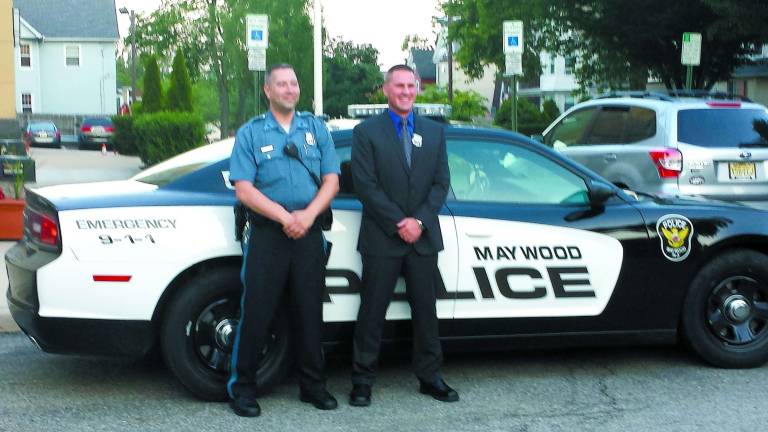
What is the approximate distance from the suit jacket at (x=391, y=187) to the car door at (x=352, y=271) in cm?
16

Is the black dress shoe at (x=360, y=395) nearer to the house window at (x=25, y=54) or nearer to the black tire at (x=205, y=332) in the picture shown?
the black tire at (x=205, y=332)

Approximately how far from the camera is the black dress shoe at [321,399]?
5.77m

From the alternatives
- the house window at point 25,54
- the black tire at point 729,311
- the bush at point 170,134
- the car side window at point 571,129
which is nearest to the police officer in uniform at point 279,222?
the black tire at point 729,311

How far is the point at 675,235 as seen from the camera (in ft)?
20.9

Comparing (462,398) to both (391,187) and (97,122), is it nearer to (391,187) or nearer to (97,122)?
(391,187)

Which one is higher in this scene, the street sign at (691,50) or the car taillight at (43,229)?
the street sign at (691,50)

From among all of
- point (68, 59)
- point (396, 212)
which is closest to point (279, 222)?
point (396, 212)

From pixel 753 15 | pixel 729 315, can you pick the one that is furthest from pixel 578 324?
pixel 753 15

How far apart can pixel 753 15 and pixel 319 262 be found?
672 inches

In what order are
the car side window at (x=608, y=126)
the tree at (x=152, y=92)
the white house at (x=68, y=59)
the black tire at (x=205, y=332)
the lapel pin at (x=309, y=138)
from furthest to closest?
the white house at (x=68, y=59), the tree at (x=152, y=92), the car side window at (x=608, y=126), the black tire at (x=205, y=332), the lapel pin at (x=309, y=138)

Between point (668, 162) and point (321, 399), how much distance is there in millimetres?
5656

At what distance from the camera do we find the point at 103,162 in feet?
99.0

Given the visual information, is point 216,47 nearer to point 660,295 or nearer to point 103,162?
point 103,162

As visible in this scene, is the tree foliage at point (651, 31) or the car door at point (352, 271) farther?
the tree foliage at point (651, 31)
